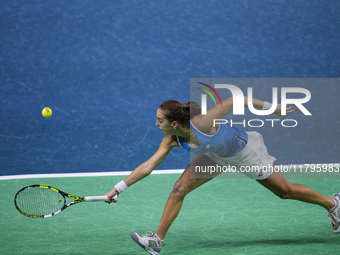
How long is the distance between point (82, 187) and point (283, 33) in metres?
4.11

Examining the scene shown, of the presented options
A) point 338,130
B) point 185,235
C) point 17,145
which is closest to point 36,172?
point 17,145

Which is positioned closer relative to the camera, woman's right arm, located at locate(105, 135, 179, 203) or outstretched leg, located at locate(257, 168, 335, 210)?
woman's right arm, located at locate(105, 135, 179, 203)

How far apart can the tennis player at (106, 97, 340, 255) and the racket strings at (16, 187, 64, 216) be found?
0.52 meters

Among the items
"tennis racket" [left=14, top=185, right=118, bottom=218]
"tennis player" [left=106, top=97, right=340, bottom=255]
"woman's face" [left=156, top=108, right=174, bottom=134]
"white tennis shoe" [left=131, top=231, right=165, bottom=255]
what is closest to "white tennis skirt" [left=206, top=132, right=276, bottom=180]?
"tennis player" [left=106, top=97, right=340, bottom=255]

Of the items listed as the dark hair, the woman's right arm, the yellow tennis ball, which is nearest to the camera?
the dark hair

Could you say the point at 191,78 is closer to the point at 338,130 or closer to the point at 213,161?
the point at 338,130

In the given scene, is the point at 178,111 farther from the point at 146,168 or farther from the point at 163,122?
the point at 146,168

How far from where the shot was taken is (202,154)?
346cm

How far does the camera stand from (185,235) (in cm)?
373

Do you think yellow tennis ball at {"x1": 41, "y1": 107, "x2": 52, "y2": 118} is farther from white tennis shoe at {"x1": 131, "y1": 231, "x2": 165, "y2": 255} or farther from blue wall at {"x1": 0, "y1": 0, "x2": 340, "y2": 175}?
white tennis shoe at {"x1": 131, "y1": 231, "x2": 165, "y2": 255}

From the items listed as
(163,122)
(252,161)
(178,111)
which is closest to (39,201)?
(163,122)

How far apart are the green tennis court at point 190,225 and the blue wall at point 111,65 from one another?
1.04 metres

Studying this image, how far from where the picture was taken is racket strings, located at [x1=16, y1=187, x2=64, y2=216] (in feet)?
10.8

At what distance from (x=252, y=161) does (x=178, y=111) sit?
79cm
